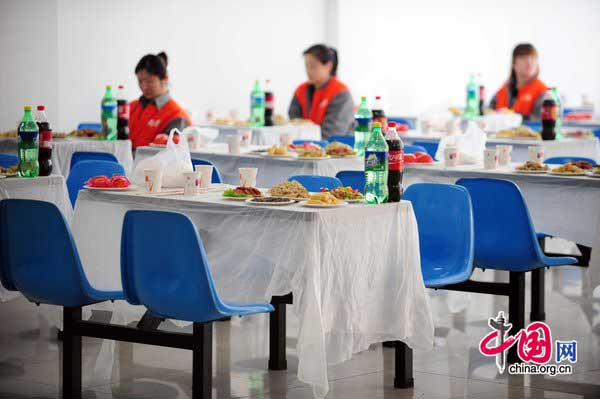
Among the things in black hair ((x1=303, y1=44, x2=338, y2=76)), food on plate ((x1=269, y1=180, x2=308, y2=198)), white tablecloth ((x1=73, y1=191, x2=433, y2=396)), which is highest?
black hair ((x1=303, y1=44, x2=338, y2=76))

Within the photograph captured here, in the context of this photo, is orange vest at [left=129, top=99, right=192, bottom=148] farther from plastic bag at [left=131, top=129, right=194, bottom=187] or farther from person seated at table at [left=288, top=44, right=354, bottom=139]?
plastic bag at [left=131, top=129, right=194, bottom=187]

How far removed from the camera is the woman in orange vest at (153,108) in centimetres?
696

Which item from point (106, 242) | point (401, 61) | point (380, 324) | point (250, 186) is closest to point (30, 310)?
point (106, 242)

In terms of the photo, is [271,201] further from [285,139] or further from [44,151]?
[285,139]

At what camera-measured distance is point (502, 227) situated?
185 inches

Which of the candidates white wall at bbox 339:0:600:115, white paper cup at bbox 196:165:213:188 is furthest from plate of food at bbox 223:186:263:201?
white wall at bbox 339:0:600:115

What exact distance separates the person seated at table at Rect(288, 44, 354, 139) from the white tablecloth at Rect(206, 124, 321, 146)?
217 millimetres

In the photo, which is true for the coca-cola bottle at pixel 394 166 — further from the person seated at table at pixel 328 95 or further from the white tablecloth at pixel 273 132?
the person seated at table at pixel 328 95

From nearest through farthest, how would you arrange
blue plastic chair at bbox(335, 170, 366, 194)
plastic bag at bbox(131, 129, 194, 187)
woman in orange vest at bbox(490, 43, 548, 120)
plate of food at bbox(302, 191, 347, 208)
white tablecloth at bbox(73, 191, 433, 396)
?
1. white tablecloth at bbox(73, 191, 433, 396)
2. plate of food at bbox(302, 191, 347, 208)
3. plastic bag at bbox(131, 129, 194, 187)
4. blue plastic chair at bbox(335, 170, 366, 194)
5. woman in orange vest at bbox(490, 43, 548, 120)

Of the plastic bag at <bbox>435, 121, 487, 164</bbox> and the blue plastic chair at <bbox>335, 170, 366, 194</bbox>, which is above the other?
Answer: the plastic bag at <bbox>435, 121, 487, 164</bbox>

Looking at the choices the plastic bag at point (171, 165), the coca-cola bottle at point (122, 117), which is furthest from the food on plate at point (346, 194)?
the coca-cola bottle at point (122, 117)

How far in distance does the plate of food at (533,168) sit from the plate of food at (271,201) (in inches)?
66.7

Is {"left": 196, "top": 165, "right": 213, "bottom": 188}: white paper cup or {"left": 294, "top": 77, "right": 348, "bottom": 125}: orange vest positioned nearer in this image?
{"left": 196, "top": 165, "right": 213, "bottom": 188}: white paper cup

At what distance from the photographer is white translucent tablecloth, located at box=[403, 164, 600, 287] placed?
16.4 ft
